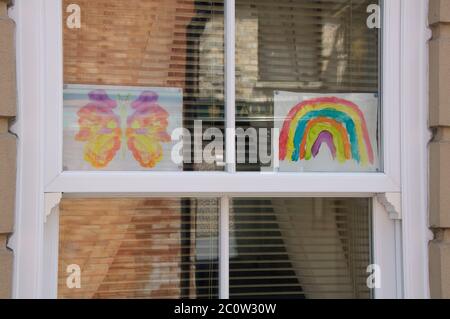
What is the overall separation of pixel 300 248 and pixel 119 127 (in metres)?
0.80

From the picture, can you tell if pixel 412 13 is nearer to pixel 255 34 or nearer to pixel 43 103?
pixel 255 34

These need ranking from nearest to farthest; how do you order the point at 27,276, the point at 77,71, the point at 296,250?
the point at 27,276, the point at 77,71, the point at 296,250

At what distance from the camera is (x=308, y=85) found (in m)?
2.31

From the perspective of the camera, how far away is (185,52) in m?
2.24

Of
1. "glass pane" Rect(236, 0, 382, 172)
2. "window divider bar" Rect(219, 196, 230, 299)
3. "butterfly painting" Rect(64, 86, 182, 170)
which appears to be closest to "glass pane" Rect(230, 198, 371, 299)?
"window divider bar" Rect(219, 196, 230, 299)

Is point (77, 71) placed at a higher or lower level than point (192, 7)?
lower

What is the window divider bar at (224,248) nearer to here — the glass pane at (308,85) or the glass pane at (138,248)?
the glass pane at (138,248)

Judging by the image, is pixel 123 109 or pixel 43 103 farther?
pixel 123 109

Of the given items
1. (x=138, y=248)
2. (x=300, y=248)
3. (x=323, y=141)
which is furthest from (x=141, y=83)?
(x=300, y=248)

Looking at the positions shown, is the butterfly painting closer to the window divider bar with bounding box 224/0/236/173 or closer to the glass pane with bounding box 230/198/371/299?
the window divider bar with bounding box 224/0/236/173

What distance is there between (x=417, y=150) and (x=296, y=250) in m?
0.57

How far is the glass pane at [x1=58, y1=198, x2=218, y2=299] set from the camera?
214 cm

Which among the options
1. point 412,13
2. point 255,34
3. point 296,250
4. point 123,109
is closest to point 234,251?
point 296,250

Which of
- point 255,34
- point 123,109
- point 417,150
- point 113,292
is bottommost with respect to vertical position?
point 113,292
